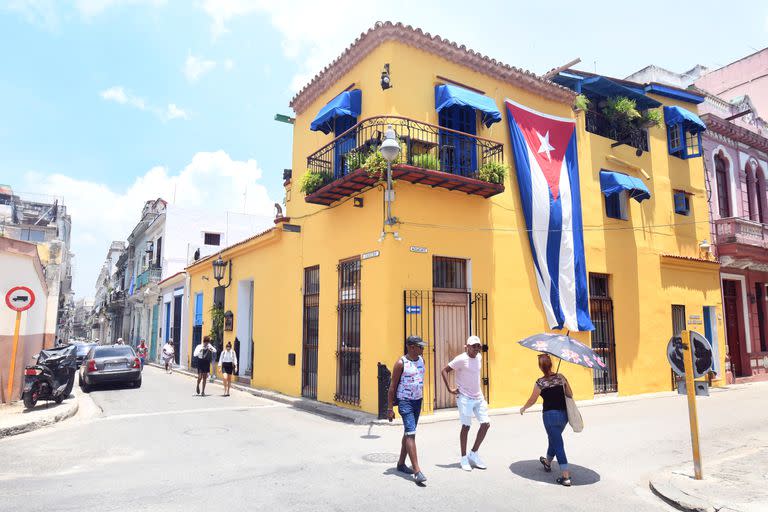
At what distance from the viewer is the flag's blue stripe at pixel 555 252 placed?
13.3 metres

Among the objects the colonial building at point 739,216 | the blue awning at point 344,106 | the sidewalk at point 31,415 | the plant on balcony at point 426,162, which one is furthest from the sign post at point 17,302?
the colonial building at point 739,216

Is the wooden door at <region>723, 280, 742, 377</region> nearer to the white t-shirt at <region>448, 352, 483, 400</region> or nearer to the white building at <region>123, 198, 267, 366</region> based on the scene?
the white t-shirt at <region>448, 352, 483, 400</region>

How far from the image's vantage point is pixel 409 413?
6.32 m

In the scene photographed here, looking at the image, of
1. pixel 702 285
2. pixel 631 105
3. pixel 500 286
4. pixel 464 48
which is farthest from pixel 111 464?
pixel 702 285

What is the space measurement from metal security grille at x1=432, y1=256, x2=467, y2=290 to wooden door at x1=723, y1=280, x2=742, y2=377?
12432 mm

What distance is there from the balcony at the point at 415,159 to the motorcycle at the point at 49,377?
22.1 ft

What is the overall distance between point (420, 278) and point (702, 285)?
11.8 m

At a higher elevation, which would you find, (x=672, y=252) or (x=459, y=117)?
(x=459, y=117)

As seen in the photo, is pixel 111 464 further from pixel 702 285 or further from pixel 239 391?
pixel 702 285

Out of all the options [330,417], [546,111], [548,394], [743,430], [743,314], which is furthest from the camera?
[743,314]

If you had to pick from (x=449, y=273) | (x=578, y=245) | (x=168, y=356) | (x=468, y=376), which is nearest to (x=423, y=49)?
(x=449, y=273)

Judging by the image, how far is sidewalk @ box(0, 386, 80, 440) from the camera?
9086mm

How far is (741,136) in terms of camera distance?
1969 cm

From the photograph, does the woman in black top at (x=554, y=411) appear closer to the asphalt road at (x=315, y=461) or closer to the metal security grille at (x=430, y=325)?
the asphalt road at (x=315, y=461)
